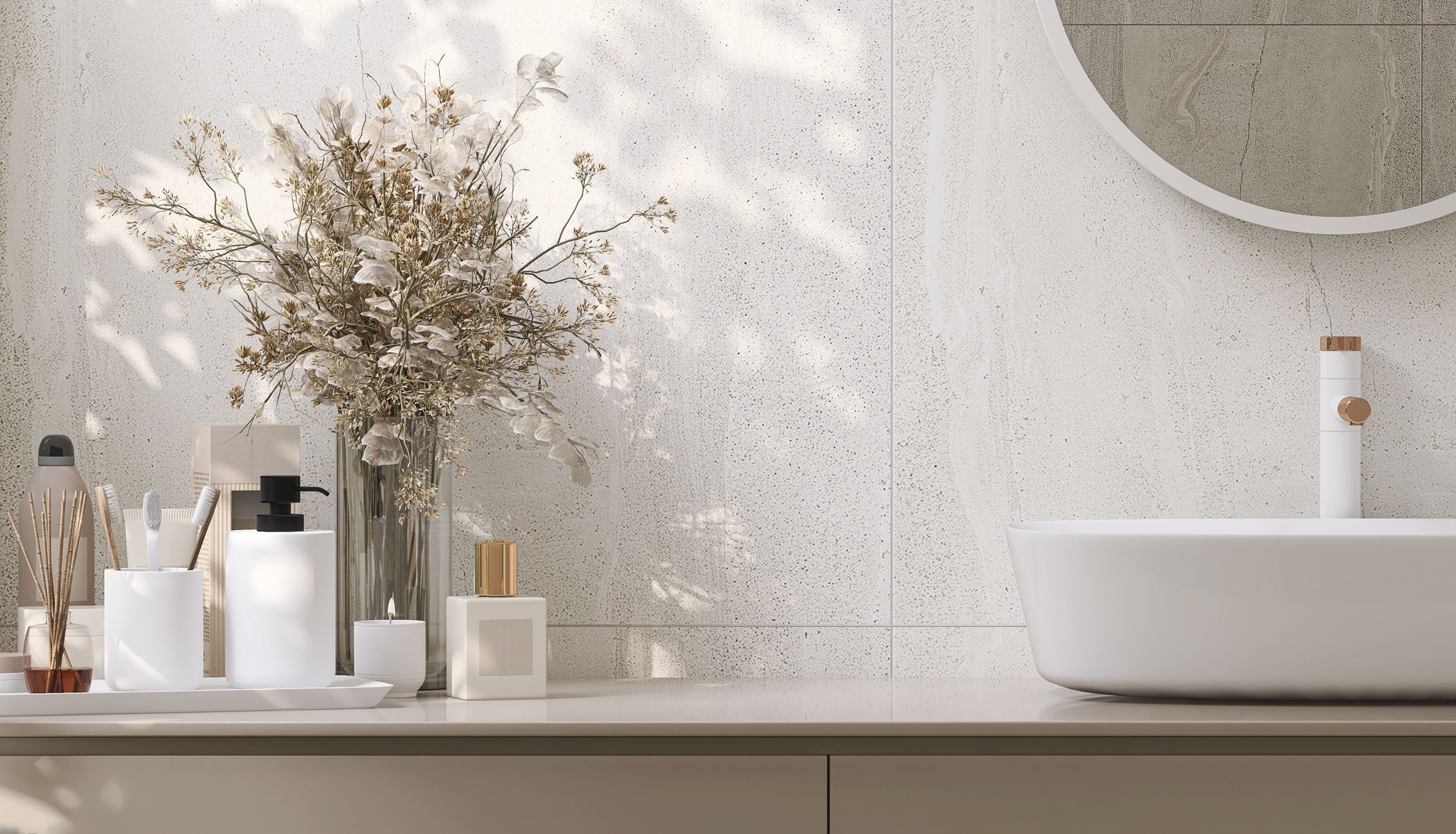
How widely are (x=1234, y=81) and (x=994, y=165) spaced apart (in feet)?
0.92

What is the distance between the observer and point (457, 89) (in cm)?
132

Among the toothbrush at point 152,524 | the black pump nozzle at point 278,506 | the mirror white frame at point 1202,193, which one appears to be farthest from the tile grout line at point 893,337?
the toothbrush at point 152,524

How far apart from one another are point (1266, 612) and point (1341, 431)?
0.36 meters

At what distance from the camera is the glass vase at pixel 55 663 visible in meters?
0.98

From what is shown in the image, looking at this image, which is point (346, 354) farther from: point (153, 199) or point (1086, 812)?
point (1086, 812)

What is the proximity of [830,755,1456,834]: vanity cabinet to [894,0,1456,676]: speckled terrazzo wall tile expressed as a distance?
0.37 m

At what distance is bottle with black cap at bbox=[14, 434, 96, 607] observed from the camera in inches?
46.9

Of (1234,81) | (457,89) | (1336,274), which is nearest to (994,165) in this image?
(1234,81)

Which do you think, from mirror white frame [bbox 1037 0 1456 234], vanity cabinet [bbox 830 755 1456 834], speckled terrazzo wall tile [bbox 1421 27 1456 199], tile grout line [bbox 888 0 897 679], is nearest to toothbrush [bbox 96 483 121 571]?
vanity cabinet [bbox 830 755 1456 834]

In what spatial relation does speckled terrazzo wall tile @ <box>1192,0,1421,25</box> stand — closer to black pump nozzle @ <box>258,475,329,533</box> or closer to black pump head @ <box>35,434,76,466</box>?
black pump nozzle @ <box>258,475,329,533</box>

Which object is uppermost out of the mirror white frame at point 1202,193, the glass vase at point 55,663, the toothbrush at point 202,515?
the mirror white frame at point 1202,193

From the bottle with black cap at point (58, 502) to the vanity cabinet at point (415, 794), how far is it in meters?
0.31

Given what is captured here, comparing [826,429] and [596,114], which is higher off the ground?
[596,114]

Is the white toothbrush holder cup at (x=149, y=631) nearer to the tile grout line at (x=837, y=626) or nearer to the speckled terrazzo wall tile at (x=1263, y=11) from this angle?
the tile grout line at (x=837, y=626)
